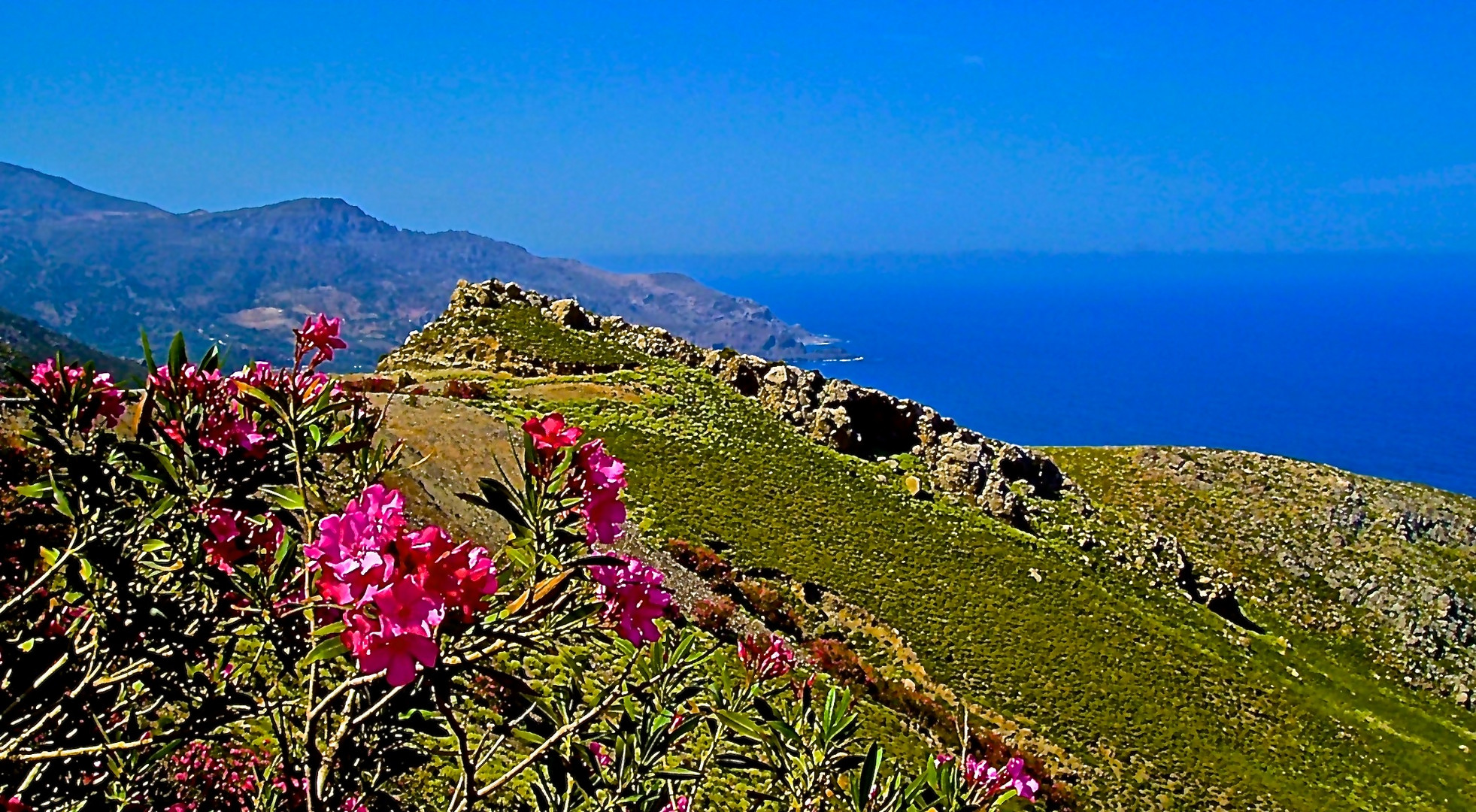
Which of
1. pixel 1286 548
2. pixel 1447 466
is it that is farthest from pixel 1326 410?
pixel 1286 548

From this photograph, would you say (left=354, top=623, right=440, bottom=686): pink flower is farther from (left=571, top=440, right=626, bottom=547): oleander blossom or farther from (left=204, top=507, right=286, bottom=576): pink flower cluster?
(left=204, top=507, right=286, bottom=576): pink flower cluster

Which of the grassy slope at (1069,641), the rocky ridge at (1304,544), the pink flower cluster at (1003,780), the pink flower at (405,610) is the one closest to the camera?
the pink flower at (405,610)

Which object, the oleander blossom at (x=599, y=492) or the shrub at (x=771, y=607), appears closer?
the oleander blossom at (x=599, y=492)

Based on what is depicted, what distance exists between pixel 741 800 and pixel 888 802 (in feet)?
25.7

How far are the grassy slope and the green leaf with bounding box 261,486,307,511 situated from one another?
15145mm

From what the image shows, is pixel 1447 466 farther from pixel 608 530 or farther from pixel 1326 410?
pixel 608 530

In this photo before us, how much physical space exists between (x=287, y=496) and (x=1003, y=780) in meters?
2.65

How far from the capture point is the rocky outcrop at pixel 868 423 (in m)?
27.3

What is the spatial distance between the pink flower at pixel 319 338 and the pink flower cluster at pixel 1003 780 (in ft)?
8.79

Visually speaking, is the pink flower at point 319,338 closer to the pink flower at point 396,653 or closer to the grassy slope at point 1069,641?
the pink flower at point 396,653

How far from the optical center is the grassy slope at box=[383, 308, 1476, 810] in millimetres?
17406

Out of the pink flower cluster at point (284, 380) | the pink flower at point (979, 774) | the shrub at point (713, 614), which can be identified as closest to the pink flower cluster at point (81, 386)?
the pink flower cluster at point (284, 380)

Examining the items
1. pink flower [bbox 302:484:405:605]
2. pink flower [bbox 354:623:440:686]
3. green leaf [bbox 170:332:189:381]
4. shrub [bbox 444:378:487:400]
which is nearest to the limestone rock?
shrub [bbox 444:378:487:400]

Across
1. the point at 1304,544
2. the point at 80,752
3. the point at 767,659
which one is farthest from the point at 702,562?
the point at 1304,544
